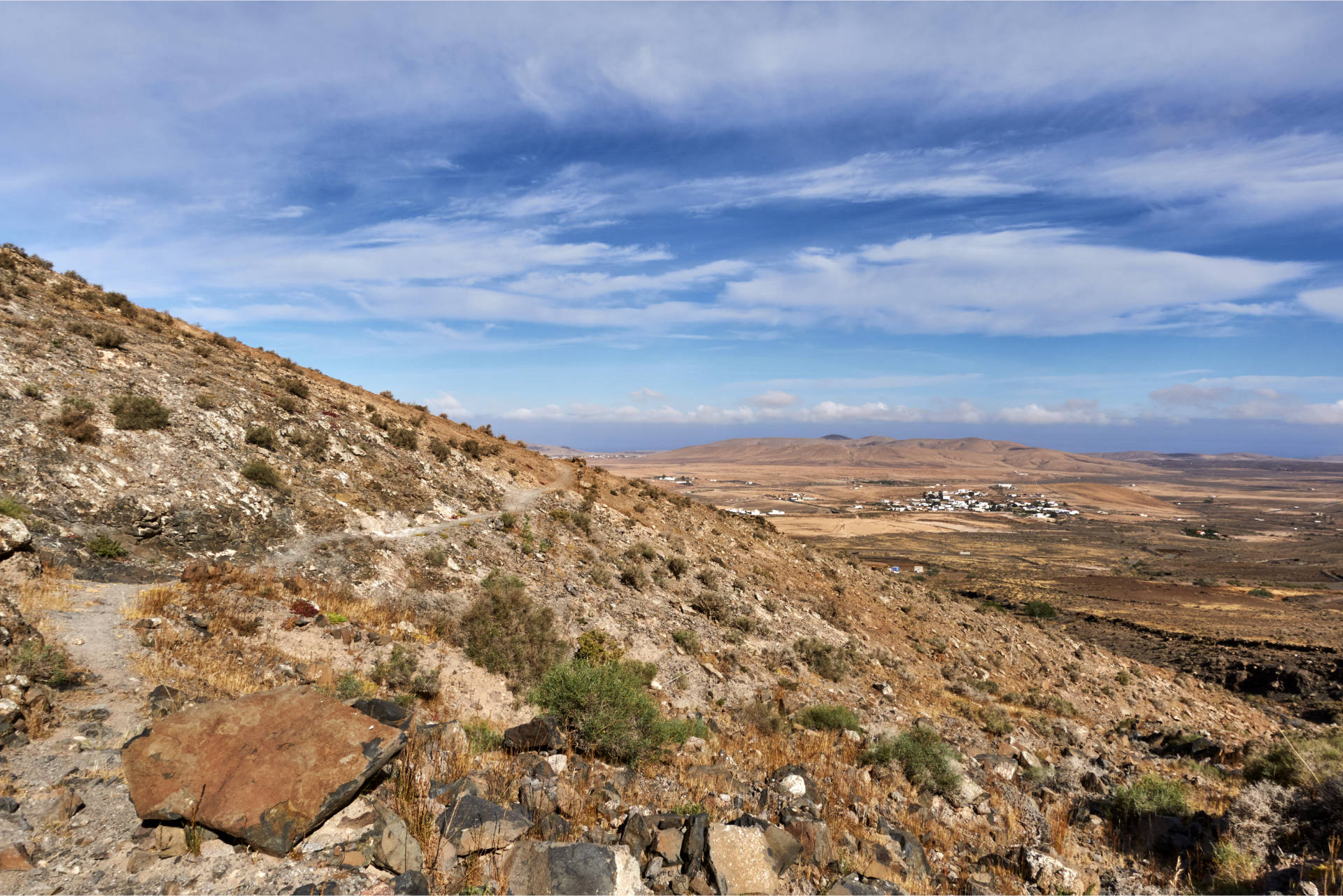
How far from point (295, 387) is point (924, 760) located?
23.5m

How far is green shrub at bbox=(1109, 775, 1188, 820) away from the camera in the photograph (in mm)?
8805

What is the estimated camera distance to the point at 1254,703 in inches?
974

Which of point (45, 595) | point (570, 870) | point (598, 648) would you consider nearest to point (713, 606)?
point (598, 648)

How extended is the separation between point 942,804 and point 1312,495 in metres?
271

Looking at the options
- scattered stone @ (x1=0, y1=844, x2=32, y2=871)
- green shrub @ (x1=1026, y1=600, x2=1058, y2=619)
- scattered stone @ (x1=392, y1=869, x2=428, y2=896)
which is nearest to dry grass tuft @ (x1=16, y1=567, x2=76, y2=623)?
scattered stone @ (x1=0, y1=844, x2=32, y2=871)

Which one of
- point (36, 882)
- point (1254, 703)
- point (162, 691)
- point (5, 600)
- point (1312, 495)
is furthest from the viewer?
point (1312, 495)

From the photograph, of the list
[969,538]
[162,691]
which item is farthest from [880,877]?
[969,538]

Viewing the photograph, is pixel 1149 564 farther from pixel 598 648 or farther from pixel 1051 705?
pixel 598 648

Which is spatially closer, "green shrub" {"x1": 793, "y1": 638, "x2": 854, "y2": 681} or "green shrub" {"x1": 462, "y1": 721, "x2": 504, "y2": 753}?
"green shrub" {"x1": 462, "y1": 721, "x2": 504, "y2": 753}

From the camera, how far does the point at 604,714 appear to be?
26.9ft

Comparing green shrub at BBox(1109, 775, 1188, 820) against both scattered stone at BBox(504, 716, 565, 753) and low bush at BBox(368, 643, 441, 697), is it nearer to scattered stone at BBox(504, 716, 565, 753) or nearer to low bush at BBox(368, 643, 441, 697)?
scattered stone at BBox(504, 716, 565, 753)

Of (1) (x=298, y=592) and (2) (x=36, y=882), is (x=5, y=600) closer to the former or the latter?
(1) (x=298, y=592)

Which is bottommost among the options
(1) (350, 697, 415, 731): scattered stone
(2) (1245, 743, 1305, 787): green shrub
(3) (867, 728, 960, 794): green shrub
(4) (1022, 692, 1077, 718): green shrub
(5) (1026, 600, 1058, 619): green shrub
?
(5) (1026, 600, 1058, 619): green shrub

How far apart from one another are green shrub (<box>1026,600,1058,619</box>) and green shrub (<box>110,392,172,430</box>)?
48.5 m
